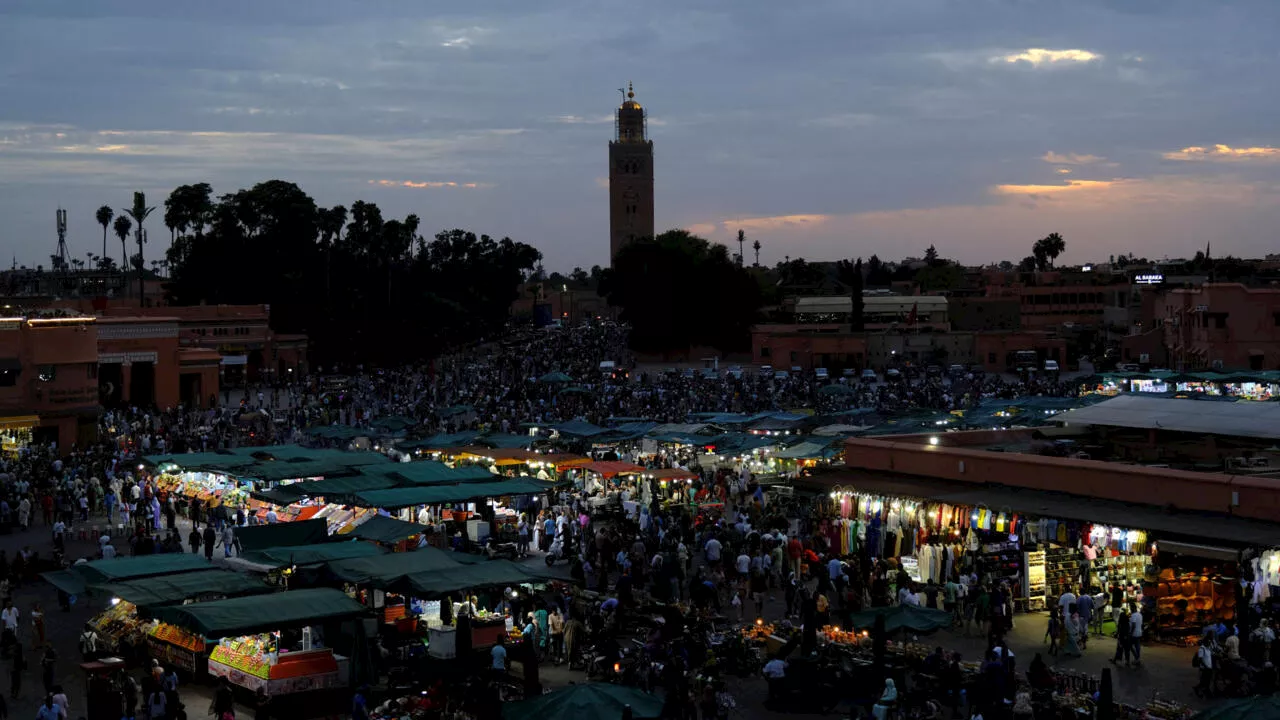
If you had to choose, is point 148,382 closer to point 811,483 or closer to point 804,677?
point 811,483

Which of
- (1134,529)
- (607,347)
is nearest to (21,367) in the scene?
(1134,529)

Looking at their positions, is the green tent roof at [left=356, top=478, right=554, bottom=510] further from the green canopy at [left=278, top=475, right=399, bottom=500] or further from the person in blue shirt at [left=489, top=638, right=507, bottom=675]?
the person in blue shirt at [left=489, top=638, right=507, bottom=675]

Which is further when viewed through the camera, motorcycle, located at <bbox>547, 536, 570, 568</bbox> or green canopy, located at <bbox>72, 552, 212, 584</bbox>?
motorcycle, located at <bbox>547, 536, 570, 568</bbox>

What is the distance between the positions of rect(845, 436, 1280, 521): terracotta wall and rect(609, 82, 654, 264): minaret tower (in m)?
121

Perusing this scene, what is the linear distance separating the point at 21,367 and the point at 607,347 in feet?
152

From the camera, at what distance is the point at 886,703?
15.0m

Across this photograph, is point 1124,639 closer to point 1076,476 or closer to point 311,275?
point 1076,476

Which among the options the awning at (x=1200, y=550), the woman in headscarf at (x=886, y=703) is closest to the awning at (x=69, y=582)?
the woman in headscarf at (x=886, y=703)

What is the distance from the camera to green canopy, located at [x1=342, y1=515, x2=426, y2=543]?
22547mm

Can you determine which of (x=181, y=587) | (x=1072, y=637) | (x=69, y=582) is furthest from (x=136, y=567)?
(x=1072, y=637)

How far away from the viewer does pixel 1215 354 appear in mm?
62094

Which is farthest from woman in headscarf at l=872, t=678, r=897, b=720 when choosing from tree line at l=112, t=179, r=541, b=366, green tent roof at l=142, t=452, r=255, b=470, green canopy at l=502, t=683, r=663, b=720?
tree line at l=112, t=179, r=541, b=366

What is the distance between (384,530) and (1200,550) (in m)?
12.7

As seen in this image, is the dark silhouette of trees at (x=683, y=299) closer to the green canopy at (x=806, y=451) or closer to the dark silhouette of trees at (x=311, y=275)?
the dark silhouette of trees at (x=311, y=275)
